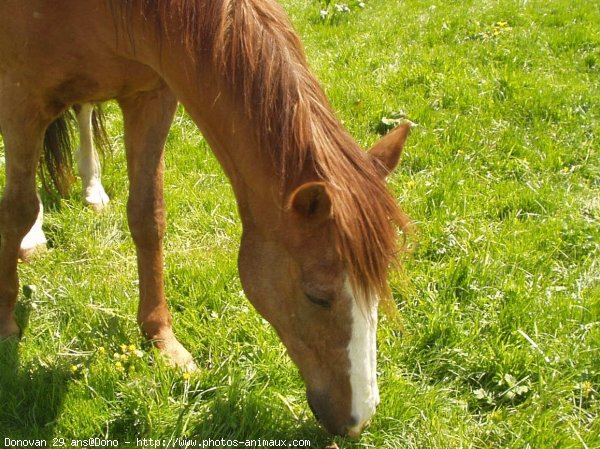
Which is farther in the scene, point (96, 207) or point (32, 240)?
point (96, 207)

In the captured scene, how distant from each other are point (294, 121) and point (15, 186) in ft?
4.83

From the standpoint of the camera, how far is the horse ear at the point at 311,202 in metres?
1.71

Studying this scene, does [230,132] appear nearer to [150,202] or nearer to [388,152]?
[388,152]

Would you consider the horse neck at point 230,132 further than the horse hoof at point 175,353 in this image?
No

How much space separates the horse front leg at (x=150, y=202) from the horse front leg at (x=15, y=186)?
0.38m

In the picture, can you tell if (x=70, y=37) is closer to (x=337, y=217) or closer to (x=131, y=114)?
(x=131, y=114)

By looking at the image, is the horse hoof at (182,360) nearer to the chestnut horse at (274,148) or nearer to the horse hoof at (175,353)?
the horse hoof at (175,353)

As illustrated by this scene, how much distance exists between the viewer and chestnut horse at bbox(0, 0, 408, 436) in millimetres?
1826

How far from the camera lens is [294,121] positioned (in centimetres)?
183

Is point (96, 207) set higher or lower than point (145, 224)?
higher

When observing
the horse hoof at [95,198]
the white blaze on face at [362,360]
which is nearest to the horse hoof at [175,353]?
the white blaze on face at [362,360]

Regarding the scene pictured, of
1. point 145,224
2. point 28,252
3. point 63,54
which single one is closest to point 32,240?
point 28,252

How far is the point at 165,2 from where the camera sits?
2066 millimetres

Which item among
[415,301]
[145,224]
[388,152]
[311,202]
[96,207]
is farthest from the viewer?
[96,207]
